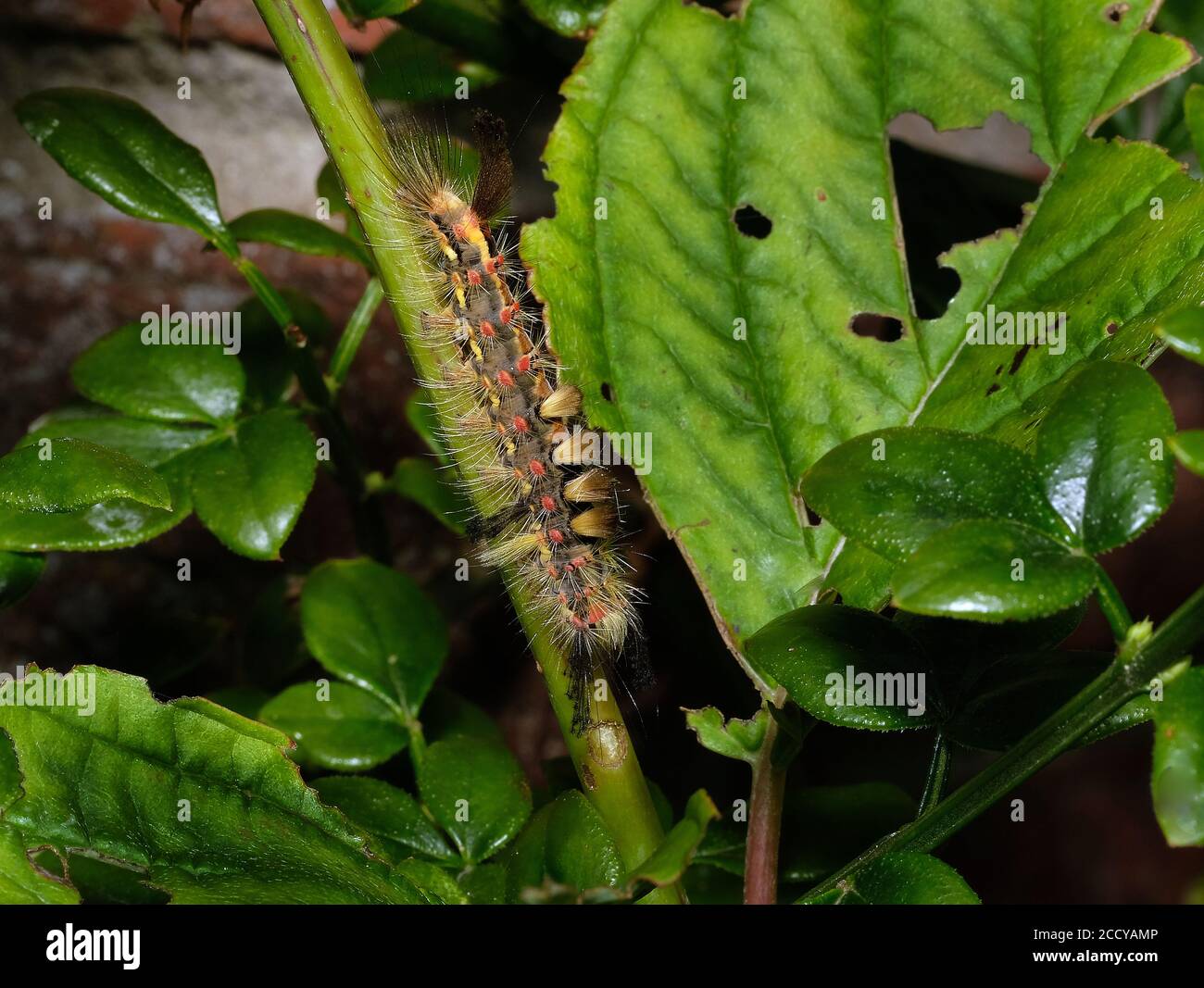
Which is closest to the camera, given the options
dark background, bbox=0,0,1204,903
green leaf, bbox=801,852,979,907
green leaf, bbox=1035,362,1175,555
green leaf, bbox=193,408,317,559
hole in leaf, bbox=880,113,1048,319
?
green leaf, bbox=1035,362,1175,555

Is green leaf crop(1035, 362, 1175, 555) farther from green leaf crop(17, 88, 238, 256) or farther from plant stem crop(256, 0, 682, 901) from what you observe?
green leaf crop(17, 88, 238, 256)

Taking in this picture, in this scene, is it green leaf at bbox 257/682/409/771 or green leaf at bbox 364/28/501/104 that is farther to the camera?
green leaf at bbox 364/28/501/104

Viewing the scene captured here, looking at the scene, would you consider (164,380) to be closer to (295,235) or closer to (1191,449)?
(295,235)

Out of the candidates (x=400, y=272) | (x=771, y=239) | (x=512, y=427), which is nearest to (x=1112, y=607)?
(x=771, y=239)

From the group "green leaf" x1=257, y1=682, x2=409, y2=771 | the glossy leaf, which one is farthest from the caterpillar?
the glossy leaf

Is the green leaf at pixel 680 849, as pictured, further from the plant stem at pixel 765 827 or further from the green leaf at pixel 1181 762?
the green leaf at pixel 1181 762

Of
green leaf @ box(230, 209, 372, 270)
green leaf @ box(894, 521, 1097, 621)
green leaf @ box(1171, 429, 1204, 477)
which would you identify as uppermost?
green leaf @ box(230, 209, 372, 270)
